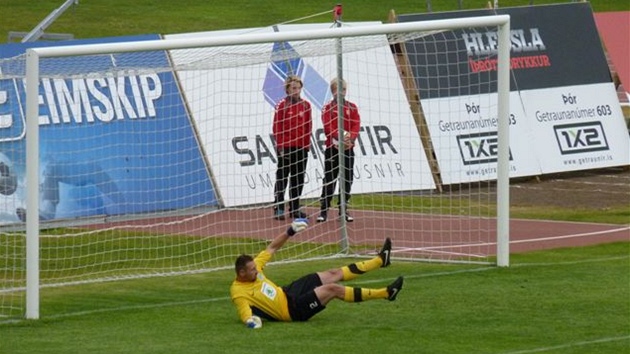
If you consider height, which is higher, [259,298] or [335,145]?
[335,145]

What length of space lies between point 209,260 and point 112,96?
12.7 feet

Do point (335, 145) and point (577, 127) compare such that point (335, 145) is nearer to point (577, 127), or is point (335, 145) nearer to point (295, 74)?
point (295, 74)

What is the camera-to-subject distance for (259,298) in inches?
575

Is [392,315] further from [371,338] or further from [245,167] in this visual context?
[245,167]

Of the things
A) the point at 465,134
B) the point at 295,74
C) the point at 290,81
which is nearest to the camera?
the point at 290,81

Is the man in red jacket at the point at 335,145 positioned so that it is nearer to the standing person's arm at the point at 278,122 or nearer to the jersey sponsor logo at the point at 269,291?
the standing person's arm at the point at 278,122

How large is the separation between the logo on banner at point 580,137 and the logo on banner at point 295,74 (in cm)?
548

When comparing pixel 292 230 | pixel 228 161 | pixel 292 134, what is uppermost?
pixel 292 134

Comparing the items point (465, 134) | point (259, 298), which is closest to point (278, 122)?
point (465, 134)

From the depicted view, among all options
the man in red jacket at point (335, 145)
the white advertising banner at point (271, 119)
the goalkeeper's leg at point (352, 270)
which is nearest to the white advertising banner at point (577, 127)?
the white advertising banner at point (271, 119)

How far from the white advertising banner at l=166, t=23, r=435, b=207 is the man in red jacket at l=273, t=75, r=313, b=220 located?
0.29m

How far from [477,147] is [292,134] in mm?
5202

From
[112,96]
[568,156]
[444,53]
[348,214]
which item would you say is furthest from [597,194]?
[112,96]

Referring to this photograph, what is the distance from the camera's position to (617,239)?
21.1 meters
